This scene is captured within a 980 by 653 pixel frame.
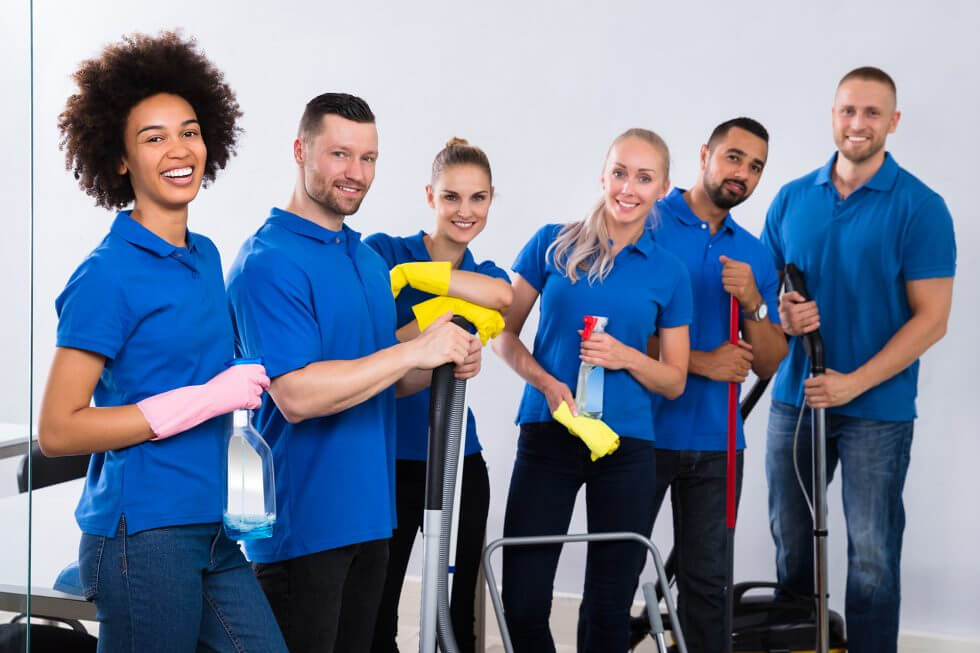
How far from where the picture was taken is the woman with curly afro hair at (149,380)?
1482 mm

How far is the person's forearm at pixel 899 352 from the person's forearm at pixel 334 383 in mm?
1629

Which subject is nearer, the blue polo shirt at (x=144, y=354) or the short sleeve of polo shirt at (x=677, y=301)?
the blue polo shirt at (x=144, y=354)

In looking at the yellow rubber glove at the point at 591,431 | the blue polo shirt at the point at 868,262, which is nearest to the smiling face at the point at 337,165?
the yellow rubber glove at the point at 591,431

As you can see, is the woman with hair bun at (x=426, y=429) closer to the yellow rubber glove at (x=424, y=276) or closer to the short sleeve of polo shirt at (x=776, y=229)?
the yellow rubber glove at (x=424, y=276)

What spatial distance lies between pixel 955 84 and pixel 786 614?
5.98ft

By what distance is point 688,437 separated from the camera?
8.80 ft

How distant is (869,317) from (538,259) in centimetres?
107

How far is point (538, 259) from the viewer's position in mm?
2621

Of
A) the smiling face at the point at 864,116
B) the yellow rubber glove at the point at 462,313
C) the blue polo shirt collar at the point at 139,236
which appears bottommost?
the yellow rubber glove at the point at 462,313

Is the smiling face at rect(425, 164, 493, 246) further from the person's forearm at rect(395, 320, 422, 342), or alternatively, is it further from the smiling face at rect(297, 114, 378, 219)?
the smiling face at rect(297, 114, 378, 219)

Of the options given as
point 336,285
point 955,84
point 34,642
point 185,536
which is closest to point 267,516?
point 185,536

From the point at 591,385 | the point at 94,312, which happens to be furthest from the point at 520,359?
the point at 94,312

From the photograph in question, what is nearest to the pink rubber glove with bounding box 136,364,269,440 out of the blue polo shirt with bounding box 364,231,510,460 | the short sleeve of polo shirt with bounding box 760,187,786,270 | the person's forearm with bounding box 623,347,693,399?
the blue polo shirt with bounding box 364,231,510,460

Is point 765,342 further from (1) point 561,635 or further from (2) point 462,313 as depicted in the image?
(1) point 561,635
